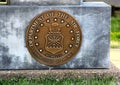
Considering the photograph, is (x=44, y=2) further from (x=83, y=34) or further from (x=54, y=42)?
(x=83, y=34)

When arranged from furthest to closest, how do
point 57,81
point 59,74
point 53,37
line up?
point 53,37
point 59,74
point 57,81

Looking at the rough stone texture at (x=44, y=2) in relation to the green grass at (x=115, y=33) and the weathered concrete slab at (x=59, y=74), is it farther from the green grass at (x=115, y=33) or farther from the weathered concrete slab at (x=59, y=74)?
the green grass at (x=115, y=33)

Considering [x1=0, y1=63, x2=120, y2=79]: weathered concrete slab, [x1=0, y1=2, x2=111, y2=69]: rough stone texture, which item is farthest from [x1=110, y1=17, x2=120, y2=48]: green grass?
[x1=0, y1=63, x2=120, y2=79]: weathered concrete slab

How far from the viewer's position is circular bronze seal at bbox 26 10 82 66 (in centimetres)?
687

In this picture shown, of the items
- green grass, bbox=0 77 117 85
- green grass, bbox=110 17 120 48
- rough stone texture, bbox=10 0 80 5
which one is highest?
rough stone texture, bbox=10 0 80 5

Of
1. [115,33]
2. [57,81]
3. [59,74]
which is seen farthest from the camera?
[115,33]

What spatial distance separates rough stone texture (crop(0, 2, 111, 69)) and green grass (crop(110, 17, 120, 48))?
9.91 feet

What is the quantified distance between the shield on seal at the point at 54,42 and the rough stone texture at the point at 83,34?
261 millimetres

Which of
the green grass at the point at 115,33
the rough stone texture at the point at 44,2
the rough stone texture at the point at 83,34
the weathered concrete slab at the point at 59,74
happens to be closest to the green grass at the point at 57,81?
the weathered concrete slab at the point at 59,74

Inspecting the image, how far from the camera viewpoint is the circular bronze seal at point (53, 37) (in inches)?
270

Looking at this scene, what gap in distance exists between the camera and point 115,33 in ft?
39.7

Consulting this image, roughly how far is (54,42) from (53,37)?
73mm

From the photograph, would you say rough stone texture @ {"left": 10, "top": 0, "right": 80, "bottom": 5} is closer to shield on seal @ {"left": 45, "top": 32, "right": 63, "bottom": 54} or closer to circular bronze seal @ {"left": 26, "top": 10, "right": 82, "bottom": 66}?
circular bronze seal @ {"left": 26, "top": 10, "right": 82, "bottom": 66}

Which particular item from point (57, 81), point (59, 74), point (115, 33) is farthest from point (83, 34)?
point (115, 33)
